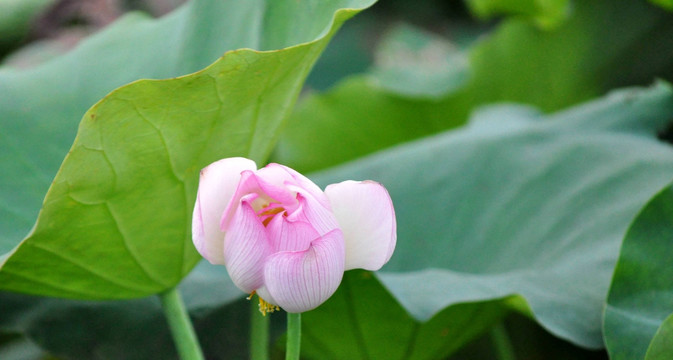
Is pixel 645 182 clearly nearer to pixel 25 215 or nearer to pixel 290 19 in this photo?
pixel 290 19

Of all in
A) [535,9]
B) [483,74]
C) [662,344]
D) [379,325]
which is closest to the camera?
[662,344]

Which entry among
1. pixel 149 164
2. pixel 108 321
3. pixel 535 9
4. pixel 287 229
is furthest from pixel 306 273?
pixel 535 9

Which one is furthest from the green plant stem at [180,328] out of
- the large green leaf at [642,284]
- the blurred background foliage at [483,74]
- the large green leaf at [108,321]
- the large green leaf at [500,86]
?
the large green leaf at [500,86]

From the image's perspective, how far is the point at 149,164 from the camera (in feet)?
1.85

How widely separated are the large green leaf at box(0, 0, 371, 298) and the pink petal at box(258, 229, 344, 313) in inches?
8.0

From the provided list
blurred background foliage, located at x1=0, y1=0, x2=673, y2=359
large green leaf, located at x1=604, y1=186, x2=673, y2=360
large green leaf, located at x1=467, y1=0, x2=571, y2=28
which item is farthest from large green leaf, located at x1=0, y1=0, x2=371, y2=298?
large green leaf, located at x1=467, y1=0, x2=571, y2=28

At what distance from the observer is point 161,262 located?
0.64 meters

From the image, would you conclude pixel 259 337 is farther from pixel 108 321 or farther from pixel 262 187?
pixel 262 187

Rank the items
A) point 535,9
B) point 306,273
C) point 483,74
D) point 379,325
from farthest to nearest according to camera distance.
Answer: point 483,74 → point 535,9 → point 379,325 → point 306,273

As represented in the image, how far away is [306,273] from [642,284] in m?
0.39

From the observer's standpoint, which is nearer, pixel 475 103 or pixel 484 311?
pixel 484 311

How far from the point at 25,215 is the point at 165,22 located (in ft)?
1.26

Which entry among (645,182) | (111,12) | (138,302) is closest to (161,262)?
(138,302)

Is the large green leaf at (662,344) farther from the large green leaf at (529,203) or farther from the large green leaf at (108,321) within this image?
the large green leaf at (108,321)
